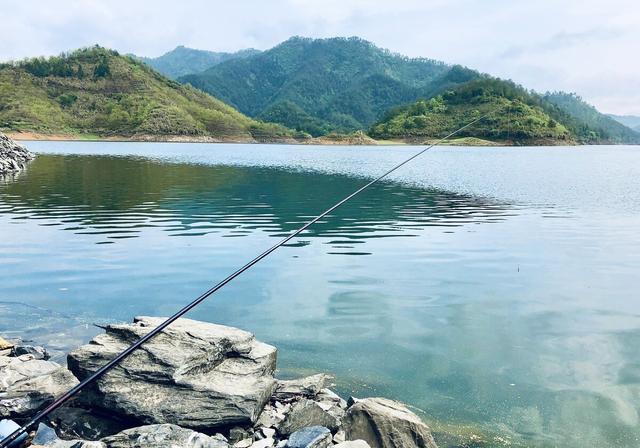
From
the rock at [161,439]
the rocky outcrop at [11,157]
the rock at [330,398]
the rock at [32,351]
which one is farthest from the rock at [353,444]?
the rocky outcrop at [11,157]

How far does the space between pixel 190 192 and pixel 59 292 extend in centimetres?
2820

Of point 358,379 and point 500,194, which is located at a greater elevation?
point 500,194

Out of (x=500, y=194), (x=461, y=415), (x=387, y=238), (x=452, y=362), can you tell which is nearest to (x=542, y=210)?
(x=500, y=194)

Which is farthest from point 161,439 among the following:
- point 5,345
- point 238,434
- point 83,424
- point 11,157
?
point 11,157

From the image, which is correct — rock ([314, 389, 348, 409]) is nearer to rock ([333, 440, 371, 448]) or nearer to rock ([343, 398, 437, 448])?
rock ([343, 398, 437, 448])

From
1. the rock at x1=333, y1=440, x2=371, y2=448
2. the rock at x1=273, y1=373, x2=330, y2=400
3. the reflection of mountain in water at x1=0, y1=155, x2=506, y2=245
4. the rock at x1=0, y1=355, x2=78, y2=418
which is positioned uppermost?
the reflection of mountain in water at x1=0, y1=155, x2=506, y2=245

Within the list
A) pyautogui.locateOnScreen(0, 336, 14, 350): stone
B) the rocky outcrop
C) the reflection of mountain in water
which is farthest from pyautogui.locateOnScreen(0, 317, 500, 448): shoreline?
the rocky outcrop

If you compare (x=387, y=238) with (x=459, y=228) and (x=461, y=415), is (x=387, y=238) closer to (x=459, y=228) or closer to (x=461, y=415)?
(x=459, y=228)

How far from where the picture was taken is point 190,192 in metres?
43.4

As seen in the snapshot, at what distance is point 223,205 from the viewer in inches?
1426

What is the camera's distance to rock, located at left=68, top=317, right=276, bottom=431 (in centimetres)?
780

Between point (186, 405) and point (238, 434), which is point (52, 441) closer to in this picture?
point (186, 405)

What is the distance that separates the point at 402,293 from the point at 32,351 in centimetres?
1010

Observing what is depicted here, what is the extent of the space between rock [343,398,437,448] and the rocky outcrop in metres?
60.4
